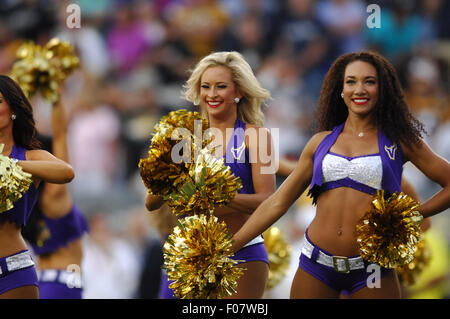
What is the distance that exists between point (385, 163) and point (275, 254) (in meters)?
1.94

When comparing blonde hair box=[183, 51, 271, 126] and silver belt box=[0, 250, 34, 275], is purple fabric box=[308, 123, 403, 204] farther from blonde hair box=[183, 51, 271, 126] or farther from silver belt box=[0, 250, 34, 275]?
silver belt box=[0, 250, 34, 275]

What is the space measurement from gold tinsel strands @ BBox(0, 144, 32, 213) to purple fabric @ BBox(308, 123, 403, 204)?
1.37m

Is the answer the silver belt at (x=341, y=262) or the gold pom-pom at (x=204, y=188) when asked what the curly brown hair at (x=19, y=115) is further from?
the silver belt at (x=341, y=262)

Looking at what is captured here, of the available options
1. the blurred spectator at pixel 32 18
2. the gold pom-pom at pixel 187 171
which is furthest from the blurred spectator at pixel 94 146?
the gold pom-pom at pixel 187 171

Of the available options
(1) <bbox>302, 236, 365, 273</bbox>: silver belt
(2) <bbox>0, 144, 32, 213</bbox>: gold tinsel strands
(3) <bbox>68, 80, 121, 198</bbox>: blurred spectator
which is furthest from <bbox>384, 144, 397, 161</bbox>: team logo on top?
(3) <bbox>68, 80, 121, 198</bbox>: blurred spectator

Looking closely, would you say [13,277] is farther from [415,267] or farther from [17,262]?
[415,267]

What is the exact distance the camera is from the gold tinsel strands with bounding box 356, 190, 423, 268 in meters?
3.65

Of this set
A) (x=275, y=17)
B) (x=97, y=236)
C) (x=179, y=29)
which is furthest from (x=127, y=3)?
(x=97, y=236)

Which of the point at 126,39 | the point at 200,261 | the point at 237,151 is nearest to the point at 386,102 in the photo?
the point at 237,151

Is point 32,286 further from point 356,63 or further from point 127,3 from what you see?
point 127,3

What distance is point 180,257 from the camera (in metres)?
3.55

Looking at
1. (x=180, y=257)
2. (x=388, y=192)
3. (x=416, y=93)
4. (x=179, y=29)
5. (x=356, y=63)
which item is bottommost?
(x=180, y=257)

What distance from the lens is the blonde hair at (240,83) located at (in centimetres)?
457

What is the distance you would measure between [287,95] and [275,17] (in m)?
1.03
